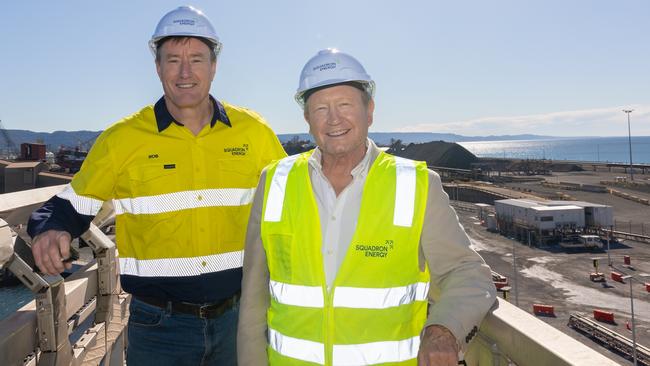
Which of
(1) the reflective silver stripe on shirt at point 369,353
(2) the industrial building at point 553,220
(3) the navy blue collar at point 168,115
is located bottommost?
(2) the industrial building at point 553,220

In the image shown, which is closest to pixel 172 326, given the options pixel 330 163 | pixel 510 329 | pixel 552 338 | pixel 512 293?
pixel 330 163

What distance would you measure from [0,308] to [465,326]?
869cm

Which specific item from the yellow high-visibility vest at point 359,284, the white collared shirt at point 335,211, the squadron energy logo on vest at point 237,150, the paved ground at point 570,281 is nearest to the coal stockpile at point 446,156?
the paved ground at point 570,281

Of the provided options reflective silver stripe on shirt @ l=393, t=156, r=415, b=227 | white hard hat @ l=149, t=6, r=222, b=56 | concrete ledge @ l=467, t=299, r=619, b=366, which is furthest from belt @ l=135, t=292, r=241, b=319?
white hard hat @ l=149, t=6, r=222, b=56

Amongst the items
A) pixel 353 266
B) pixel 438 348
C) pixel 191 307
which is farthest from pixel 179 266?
pixel 438 348

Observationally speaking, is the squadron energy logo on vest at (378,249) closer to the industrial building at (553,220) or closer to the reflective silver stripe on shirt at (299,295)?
the reflective silver stripe on shirt at (299,295)

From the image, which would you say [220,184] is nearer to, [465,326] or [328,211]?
[328,211]

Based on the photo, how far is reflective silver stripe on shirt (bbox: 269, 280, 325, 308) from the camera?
216cm

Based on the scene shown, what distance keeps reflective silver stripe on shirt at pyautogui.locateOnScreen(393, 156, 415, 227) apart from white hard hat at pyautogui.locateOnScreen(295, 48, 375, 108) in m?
0.61

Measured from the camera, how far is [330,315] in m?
2.13

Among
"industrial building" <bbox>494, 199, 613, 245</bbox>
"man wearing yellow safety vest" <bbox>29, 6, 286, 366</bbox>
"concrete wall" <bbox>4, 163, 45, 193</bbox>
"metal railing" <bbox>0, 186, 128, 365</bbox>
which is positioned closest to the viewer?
"metal railing" <bbox>0, 186, 128, 365</bbox>

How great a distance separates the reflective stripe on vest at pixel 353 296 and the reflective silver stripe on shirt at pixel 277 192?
14.5 inches

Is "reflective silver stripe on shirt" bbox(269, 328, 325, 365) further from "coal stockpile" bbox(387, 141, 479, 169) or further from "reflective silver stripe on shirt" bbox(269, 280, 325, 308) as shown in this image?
"coal stockpile" bbox(387, 141, 479, 169)

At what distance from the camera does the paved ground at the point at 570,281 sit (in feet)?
79.7
